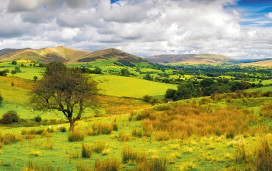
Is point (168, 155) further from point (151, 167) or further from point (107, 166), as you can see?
point (107, 166)

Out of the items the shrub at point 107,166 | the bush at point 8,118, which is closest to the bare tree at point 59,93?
the shrub at point 107,166

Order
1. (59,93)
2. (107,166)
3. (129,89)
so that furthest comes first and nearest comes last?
1. (129,89)
2. (59,93)
3. (107,166)

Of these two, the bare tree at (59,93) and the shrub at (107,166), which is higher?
the bare tree at (59,93)

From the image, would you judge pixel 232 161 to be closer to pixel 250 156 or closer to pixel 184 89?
pixel 250 156

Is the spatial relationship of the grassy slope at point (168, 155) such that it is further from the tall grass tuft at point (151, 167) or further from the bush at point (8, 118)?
the bush at point (8, 118)

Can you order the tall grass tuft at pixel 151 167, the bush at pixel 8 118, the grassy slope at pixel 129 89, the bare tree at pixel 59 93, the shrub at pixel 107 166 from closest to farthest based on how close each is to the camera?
the tall grass tuft at pixel 151 167 < the shrub at pixel 107 166 < the bare tree at pixel 59 93 < the bush at pixel 8 118 < the grassy slope at pixel 129 89

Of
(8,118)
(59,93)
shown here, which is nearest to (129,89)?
Answer: (8,118)

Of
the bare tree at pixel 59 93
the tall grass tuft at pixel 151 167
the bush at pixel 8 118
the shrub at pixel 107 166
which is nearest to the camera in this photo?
the tall grass tuft at pixel 151 167

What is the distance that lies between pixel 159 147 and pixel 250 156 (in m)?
4.87

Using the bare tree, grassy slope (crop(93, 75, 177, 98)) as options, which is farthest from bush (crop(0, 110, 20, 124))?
grassy slope (crop(93, 75, 177, 98))

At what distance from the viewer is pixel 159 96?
92.8 m

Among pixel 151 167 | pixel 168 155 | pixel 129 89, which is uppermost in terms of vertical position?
pixel 151 167

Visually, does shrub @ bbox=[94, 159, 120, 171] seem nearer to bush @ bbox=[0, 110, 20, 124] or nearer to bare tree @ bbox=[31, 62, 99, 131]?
bare tree @ bbox=[31, 62, 99, 131]

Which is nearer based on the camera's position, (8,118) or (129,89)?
(8,118)
